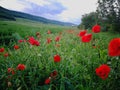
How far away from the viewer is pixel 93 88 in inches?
96.7

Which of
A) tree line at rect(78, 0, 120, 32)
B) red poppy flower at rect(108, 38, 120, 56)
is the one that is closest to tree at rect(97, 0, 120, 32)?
tree line at rect(78, 0, 120, 32)

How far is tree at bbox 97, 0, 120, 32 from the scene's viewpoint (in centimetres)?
2966

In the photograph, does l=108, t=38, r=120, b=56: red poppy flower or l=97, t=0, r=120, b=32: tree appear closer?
l=108, t=38, r=120, b=56: red poppy flower

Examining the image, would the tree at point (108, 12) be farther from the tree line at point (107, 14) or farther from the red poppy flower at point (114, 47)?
the red poppy flower at point (114, 47)

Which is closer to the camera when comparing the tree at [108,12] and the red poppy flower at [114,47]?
the red poppy flower at [114,47]

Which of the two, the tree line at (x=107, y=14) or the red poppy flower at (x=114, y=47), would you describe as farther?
the tree line at (x=107, y=14)

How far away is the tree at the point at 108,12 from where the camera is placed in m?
29.7

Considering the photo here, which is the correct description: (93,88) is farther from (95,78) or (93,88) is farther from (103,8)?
(103,8)

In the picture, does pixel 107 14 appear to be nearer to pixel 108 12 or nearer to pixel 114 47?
pixel 108 12

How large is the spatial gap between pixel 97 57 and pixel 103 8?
29221 mm

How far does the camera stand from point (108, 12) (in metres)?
31.4

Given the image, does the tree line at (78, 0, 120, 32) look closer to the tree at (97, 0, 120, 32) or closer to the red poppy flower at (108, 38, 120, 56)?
the tree at (97, 0, 120, 32)

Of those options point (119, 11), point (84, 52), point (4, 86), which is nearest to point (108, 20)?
point (119, 11)

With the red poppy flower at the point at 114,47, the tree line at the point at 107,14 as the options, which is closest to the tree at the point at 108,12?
the tree line at the point at 107,14
